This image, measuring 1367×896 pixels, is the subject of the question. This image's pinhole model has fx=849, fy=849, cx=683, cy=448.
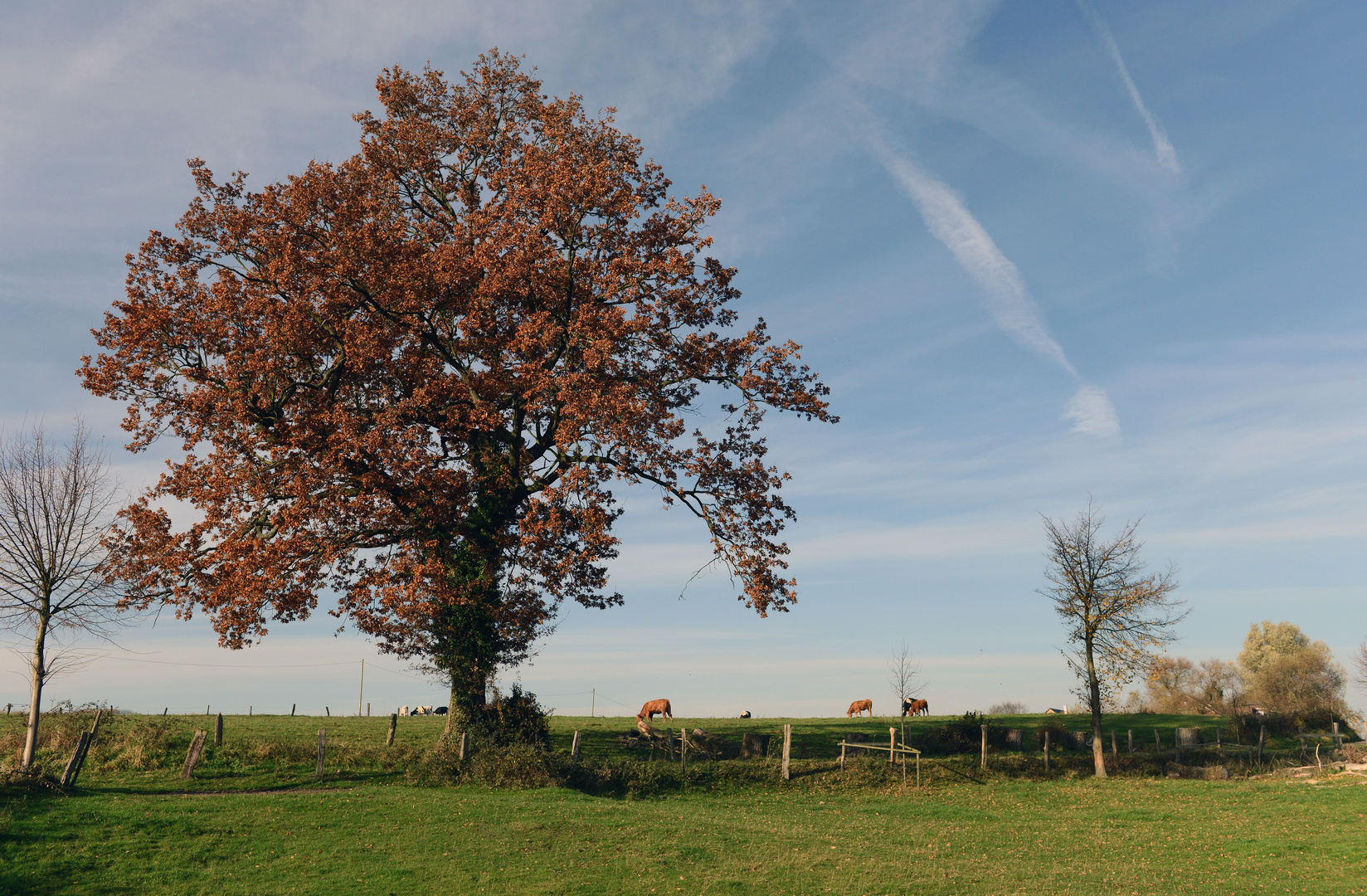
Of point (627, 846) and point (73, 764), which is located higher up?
point (73, 764)

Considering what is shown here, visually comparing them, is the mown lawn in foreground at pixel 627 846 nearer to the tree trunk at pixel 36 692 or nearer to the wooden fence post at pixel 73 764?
the wooden fence post at pixel 73 764

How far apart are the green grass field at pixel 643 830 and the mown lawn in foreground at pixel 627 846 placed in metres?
0.08

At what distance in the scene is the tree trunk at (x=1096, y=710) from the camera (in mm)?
38000

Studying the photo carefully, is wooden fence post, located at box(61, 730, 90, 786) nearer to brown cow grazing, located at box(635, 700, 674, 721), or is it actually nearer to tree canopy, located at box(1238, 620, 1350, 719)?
brown cow grazing, located at box(635, 700, 674, 721)

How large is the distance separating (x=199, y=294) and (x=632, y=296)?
1463cm

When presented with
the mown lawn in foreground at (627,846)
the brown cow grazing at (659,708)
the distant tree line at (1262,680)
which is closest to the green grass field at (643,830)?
the mown lawn in foreground at (627,846)

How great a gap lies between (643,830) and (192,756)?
15.9 metres

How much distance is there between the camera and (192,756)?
27.6 meters

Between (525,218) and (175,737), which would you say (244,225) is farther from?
(175,737)

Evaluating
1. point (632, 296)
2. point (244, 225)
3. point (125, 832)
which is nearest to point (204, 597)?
point (125, 832)

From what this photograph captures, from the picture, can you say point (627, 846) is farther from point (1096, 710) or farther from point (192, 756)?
point (1096, 710)

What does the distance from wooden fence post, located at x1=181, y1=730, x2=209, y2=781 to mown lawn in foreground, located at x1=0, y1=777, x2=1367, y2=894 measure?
301cm

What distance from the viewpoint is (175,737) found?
1207 inches

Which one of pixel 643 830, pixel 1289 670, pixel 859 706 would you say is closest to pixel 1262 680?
pixel 1289 670
